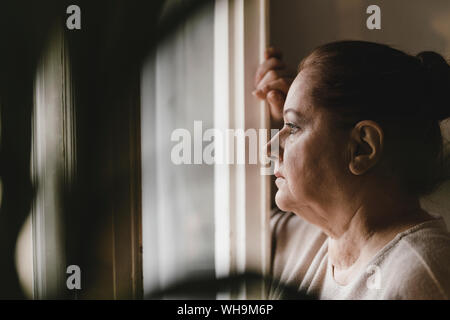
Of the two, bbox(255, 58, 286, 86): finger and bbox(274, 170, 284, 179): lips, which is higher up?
bbox(255, 58, 286, 86): finger

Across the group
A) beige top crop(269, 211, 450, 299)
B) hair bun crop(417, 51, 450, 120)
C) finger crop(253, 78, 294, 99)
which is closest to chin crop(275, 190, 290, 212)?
beige top crop(269, 211, 450, 299)

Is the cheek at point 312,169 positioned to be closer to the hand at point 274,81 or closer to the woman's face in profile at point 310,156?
the woman's face in profile at point 310,156

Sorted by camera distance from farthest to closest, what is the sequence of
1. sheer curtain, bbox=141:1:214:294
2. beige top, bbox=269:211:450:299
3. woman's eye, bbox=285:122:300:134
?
sheer curtain, bbox=141:1:214:294
woman's eye, bbox=285:122:300:134
beige top, bbox=269:211:450:299

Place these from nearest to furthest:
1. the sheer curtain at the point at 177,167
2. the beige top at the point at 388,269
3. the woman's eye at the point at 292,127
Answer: the beige top at the point at 388,269
the woman's eye at the point at 292,127
the sheer curtain at the point at 177,167

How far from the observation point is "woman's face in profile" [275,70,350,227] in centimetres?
76

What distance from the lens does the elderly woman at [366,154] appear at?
74cm

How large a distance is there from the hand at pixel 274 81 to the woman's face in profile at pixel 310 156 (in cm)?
6

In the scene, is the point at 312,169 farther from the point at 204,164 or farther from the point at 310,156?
the point at 204,164

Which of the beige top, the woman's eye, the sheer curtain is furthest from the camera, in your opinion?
the sheer curtain

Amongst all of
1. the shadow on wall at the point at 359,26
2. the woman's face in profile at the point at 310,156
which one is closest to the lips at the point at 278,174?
the woman's face in profile at the point at 310,156

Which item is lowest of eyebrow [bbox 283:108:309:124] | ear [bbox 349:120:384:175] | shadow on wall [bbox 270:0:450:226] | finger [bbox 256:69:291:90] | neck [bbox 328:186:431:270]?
neck [bbox 328:186:431:270]

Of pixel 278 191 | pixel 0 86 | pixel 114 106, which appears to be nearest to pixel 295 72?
pixel 278 191

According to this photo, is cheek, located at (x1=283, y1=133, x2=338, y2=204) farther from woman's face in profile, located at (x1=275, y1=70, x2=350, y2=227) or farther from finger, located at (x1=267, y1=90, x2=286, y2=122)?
finger, located at (x1=267, y1=90, x2=286, y2=122)

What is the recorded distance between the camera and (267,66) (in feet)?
2.83
